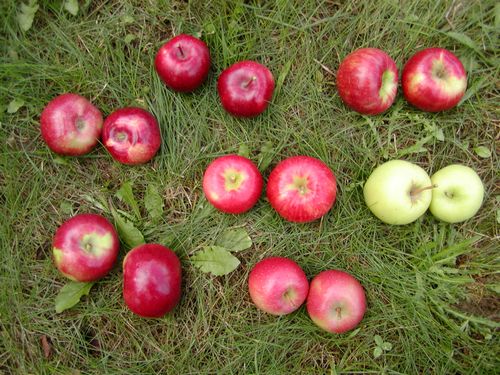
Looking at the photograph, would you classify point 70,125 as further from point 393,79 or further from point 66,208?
point 393,79

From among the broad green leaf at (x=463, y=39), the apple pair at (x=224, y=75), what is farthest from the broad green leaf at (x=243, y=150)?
the broad green leaf at (x=463, y=39)

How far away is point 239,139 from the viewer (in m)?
3.04

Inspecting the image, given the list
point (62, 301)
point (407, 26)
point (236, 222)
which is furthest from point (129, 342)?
point (407, 26)

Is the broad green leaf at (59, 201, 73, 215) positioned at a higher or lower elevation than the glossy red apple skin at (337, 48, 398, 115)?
lower

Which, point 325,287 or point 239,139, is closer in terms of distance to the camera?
point 325,287

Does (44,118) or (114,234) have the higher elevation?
(44,118)

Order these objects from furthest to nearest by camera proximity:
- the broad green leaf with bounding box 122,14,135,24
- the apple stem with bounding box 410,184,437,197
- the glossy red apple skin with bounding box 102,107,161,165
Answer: the broad green leaf with bounding box 122,14,135,24, the glossy red apple skin with bounding box 102,107,161,165, the apple stem with bounding box 410,184,437,197

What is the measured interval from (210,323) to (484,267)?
1855mm

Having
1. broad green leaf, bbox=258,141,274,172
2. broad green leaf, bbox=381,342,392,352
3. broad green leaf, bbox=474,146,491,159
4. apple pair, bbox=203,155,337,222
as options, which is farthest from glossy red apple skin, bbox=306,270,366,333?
broad green leaf, bbox=474,146,491,159

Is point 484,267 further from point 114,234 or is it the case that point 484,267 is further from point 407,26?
point 114,234

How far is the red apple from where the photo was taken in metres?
2.71

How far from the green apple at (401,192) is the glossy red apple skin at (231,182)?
2.49 feet

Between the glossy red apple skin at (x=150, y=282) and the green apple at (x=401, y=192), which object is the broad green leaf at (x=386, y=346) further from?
the glossy red apple skin at (x=150, y=282)

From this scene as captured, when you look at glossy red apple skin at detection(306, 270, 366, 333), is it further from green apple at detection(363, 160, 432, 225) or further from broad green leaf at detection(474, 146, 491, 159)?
broad green leaf at detection(474, 146, 491, 159)
